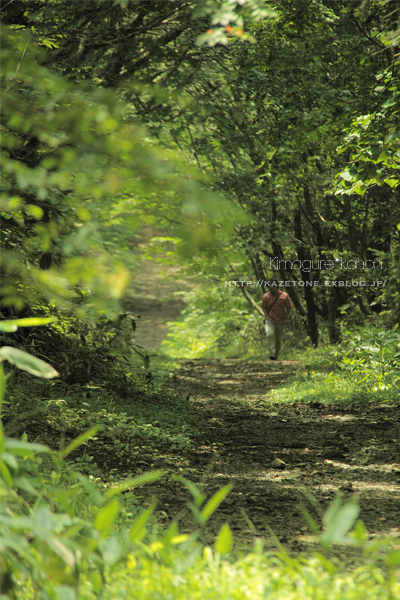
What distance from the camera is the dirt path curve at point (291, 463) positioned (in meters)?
3.15

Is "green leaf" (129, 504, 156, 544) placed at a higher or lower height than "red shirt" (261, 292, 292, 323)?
lower

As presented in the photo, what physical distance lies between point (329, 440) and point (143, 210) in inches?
138

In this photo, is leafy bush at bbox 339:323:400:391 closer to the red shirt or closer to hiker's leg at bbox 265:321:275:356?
the red shirt

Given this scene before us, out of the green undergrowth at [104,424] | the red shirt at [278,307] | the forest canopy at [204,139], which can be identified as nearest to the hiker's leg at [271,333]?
the red shirt at [278,307]

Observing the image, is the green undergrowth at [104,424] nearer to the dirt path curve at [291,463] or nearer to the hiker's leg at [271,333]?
the dirt path curve at [291,463]

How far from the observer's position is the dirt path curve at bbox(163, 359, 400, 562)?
3146mm

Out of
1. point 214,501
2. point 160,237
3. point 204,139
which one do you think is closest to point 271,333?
point 204,139

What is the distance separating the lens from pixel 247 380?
33.3 ft

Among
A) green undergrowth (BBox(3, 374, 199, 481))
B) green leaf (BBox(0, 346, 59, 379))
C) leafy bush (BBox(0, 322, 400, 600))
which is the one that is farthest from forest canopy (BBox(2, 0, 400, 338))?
green undergrowth (BBox(3, 374, 199, 481))

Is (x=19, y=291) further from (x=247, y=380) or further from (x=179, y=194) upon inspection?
(x=247, y=380)

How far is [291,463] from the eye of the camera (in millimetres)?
4516

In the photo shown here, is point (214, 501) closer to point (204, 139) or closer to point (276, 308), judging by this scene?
point (204, 139)

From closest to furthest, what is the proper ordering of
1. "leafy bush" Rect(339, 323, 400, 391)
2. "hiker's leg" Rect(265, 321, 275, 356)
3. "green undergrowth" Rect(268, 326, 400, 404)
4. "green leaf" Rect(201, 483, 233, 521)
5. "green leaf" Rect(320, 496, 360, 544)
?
"green leaf" Rect(320, 496, 360, 544) < "green leaf" Rect(201, 483, 233, 521) < "green undergrowth" Rect(268, 326, 400, 404) < "leafy bush" Rect(339, 323, 400, 391) < "hiker's leg" Rect(265, 321, 275, 356)

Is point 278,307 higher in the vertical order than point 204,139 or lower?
lower
